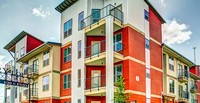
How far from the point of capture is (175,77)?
37375 mm

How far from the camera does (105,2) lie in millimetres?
29984

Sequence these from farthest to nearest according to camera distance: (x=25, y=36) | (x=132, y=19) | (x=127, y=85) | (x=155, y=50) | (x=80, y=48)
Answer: (x=25, y=36) < (x=155, y=50) < (x=80, y=48) < (x=132, y=19) < (x=127, y=85)

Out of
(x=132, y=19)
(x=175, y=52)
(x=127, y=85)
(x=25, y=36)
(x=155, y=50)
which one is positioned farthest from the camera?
(x=25, y=36)

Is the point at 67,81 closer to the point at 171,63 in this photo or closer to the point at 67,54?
the point at 67,54

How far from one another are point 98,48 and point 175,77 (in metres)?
14.4

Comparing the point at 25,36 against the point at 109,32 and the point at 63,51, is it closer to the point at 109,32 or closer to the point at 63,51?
the point at 63,51

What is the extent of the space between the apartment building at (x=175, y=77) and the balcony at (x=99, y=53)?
850 centimetres

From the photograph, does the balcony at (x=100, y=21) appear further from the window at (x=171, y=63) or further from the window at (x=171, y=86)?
the window at (x=171, y=86)

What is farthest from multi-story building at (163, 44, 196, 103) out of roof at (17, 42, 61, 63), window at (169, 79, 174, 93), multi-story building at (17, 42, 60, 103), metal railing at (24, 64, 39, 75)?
metal railing at (24, 64, 39, 75)

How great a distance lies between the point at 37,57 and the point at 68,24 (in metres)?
7.10

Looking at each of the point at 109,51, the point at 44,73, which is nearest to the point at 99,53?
the point at 109,51

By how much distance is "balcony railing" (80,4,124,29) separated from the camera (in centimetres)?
2730

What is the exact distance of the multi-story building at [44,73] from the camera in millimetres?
32375

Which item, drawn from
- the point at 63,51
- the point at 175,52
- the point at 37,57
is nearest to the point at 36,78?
the point at 37,57
